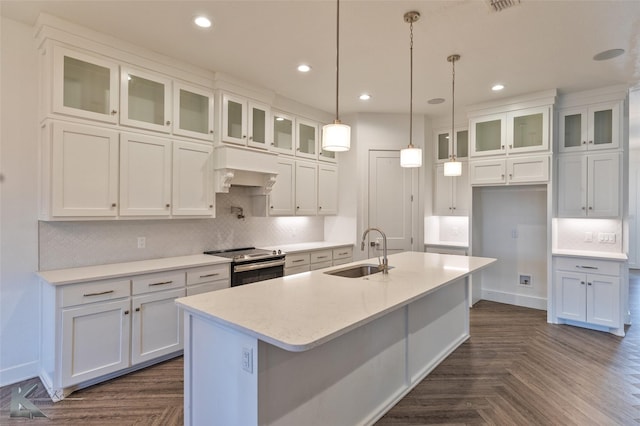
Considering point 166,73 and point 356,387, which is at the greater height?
point 166,73

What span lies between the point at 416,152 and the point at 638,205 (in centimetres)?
773

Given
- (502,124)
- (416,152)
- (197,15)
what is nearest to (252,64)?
(197,15)

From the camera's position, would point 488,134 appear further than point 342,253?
No

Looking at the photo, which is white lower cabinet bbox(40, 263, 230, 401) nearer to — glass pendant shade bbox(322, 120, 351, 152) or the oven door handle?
the oven door handle

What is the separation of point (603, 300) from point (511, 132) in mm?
2268

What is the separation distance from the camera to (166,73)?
10.7 feet

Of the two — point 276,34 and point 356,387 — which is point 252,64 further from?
point 356,387

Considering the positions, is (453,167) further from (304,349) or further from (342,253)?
(304,349)

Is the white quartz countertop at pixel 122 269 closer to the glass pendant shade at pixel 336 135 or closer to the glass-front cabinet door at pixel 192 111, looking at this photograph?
the glass-front cabinet door at pixel 192 111

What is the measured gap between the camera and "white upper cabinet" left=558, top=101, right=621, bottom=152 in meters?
3.96

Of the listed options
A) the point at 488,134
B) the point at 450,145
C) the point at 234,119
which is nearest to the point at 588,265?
the point at 488,134

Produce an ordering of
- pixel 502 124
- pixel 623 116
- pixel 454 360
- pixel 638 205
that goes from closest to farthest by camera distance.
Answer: pixel 454 360 < pixel 623 116 < pixel 502 124 < pixel 638 205

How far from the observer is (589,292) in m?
3.96

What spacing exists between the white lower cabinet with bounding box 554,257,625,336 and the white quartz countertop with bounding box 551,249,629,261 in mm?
63
